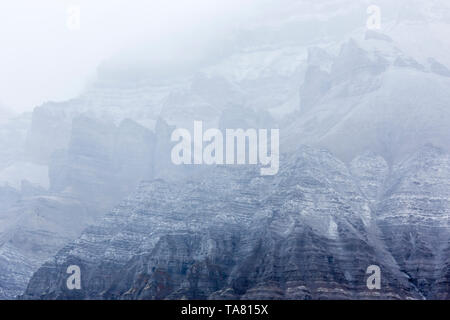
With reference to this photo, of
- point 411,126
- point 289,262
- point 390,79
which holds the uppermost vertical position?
point 390,79

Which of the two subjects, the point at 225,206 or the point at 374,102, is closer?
the point at 225,206

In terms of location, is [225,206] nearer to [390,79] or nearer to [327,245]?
[327,245]

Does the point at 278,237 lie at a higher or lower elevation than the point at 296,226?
lower

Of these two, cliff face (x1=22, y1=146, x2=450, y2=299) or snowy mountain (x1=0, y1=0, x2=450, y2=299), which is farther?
snowy mountain (x1=0, y1=0, x2=450, y2=299)

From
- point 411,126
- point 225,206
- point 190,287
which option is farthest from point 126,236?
point 411,126

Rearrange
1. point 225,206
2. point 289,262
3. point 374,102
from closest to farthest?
point 289,262 < point 225,206 < point 374,102

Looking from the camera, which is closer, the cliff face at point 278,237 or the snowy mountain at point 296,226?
the cliff face at point 278,237
